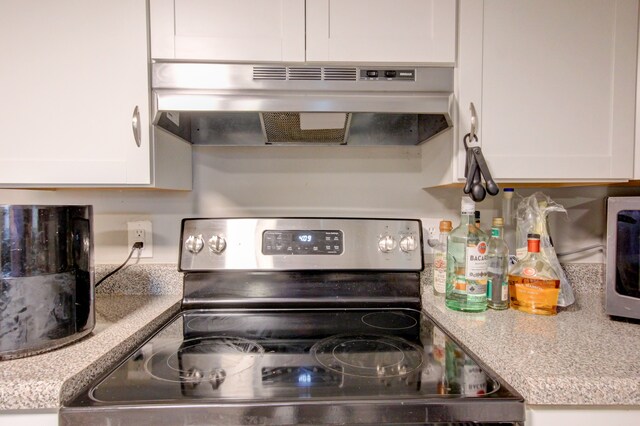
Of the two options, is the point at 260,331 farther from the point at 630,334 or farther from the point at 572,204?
the point at 572,204

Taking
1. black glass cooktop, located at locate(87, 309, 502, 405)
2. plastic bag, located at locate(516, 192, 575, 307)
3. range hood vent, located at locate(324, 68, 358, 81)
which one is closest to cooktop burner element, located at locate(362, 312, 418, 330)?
black glass cooktop, located at locate(87, 309, 502, 405)

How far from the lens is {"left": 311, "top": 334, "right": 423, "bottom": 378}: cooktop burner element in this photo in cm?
67

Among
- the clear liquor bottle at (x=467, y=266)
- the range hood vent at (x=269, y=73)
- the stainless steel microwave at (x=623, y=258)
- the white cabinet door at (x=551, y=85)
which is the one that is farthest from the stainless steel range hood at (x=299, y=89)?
the stainless steel microwave at (x=623, y=258)

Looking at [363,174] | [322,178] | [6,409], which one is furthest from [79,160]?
[363,174]

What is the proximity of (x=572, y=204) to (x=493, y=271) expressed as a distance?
19.4 inches

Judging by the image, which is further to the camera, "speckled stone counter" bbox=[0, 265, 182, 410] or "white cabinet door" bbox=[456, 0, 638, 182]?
"white cabinet door" bbox=[456, 0, 638, 182]

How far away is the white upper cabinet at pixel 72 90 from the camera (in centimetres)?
84

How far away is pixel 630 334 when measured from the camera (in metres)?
0.79

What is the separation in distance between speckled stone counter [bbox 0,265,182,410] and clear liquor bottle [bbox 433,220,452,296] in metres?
0.78

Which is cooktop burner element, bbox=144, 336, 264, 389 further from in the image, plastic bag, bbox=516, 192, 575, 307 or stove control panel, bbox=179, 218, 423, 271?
plastic bag, bbox=516, 192, 575, 307

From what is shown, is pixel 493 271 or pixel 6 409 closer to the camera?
pixel 6 409

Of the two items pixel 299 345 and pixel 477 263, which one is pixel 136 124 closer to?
pixel 299 345

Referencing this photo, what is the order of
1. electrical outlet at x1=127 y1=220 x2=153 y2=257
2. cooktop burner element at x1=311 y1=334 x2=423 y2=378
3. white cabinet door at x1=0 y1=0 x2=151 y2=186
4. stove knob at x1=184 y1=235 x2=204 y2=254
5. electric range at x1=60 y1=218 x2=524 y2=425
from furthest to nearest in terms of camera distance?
electrical outlet at x1=127 y1=220 x2=153 y2=257
stove knob at x1=184 y1=235 x2=204 y2=254
white cabinet door at x1=0 y1=0 x2=151 y2=186
cooktop burner element at x1=311 y1=334 x2=423 y2=378
electric range at x1=60 y1=218 x2=524 y2=425

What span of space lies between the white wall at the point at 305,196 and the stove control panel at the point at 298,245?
133 mm
